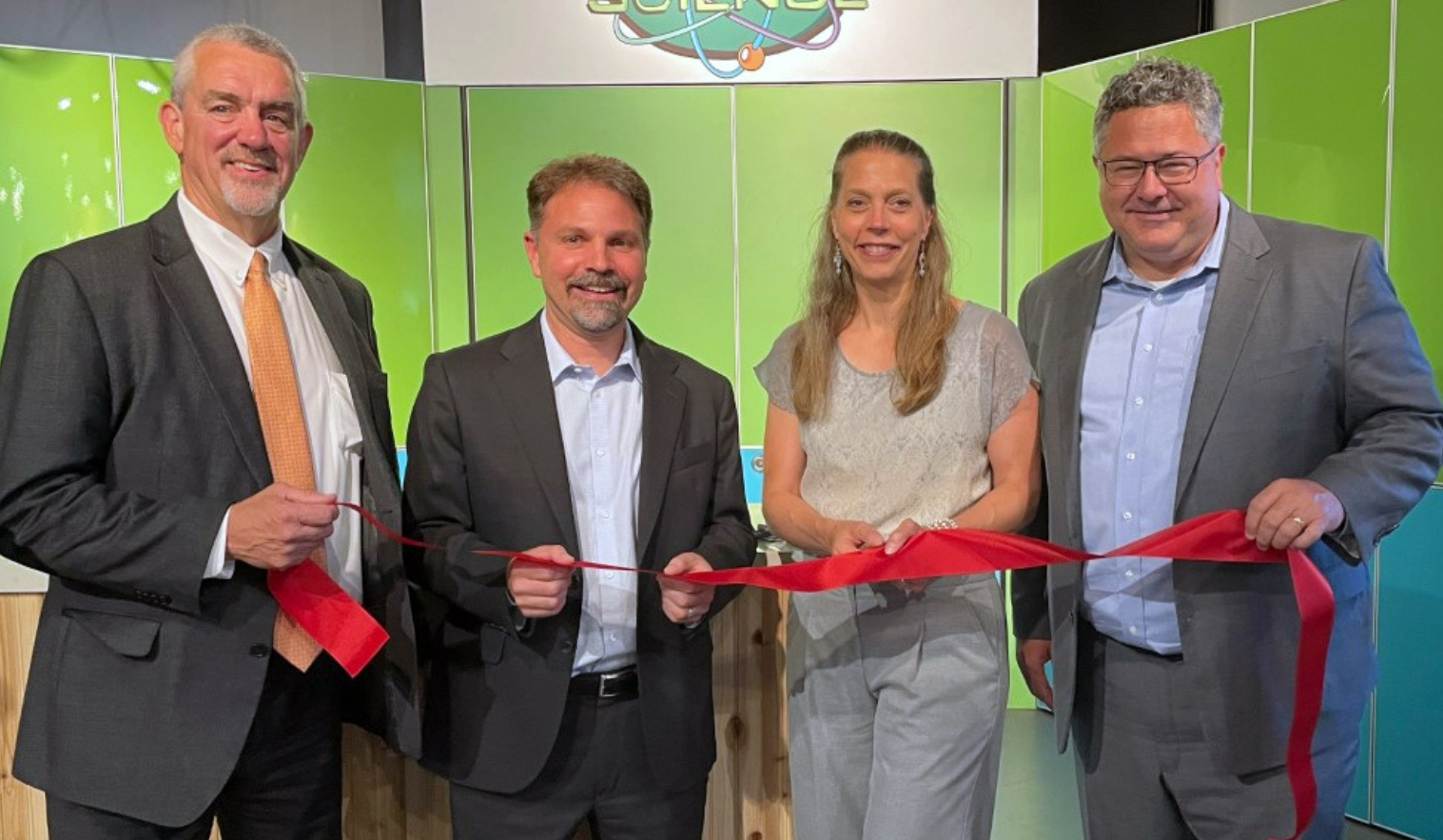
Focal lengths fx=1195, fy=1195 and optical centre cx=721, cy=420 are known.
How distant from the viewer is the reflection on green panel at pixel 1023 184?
5.88 m

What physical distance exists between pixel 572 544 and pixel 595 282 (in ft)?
1.66

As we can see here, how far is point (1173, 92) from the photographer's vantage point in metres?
2.39

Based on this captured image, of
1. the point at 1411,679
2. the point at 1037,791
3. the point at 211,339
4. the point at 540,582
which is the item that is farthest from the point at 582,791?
the point at 1411,679

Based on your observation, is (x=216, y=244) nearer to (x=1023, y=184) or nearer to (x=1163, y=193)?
(x=1163, y=193)

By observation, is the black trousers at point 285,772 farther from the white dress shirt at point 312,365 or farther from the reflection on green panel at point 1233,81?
the reflection on green panel at point 1233,81

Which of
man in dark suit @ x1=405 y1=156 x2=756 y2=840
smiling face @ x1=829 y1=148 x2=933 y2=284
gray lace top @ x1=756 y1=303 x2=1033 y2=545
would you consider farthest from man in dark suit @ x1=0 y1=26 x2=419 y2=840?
smiling face @ x1=829 y1=148 x2=933 y2=284

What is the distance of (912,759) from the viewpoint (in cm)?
230

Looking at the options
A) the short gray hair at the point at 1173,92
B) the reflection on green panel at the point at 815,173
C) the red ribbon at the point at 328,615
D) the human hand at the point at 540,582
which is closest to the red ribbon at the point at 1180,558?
the human hand at the point at 540,582

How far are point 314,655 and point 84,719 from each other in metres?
0.39

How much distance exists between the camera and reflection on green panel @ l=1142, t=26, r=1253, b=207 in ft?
15.9

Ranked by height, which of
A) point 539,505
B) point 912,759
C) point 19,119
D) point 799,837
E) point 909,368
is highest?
point 19,119

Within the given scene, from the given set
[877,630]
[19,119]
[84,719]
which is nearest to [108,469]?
[84,719]

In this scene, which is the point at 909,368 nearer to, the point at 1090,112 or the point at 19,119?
the point at 1090,112

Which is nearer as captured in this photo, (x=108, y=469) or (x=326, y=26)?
(x=108, y=469)
